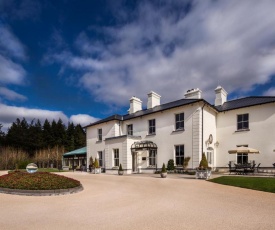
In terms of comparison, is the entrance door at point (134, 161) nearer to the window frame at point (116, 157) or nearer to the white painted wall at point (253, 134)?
the window frame at point (116, 157)

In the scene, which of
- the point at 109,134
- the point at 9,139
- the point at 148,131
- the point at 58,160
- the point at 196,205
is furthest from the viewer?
the point at 9,139

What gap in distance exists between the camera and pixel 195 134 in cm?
2014

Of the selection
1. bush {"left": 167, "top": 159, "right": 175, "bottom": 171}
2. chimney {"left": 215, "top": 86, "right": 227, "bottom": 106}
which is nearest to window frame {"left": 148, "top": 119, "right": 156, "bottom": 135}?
bush {"left": 167, "top": 159, "right": 175, "bottom": 171}

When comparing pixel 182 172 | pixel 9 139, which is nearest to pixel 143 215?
pixel 182 172

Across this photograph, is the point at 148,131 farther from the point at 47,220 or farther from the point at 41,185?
the point at 47,220

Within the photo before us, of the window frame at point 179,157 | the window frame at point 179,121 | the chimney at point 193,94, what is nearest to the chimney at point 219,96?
the chimney at point 193,94

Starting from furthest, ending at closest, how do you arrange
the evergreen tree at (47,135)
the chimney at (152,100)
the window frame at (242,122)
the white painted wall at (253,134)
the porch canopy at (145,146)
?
the evergreen tree at (47,135) < the chimney at (152,100) < the porch canopy at (145,146) < the window frame at (242,122) < the white painted wall at (253,134)

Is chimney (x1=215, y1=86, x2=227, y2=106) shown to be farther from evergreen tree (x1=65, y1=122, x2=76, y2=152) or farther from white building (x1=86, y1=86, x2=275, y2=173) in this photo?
evergreen tree (x1=65, y1=122, x2=76, y2=152)

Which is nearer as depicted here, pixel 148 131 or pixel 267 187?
pixel 267 187

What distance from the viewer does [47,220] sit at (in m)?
5.86

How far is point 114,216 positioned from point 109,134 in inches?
869

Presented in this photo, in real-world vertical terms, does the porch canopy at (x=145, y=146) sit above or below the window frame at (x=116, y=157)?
above

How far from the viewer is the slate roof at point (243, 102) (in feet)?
66.1

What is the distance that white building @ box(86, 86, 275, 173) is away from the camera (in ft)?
65.1
